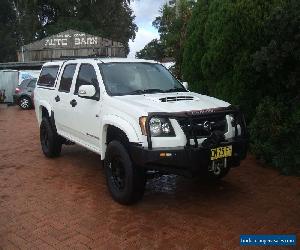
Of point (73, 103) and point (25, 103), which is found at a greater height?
point (73, 103)

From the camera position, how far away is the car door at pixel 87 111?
20.2 ft

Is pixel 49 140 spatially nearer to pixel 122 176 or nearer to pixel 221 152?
pixel 122 176

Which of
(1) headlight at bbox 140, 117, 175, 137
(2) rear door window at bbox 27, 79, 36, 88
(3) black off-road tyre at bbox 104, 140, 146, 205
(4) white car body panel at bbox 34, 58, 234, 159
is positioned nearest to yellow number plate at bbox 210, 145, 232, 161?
(4) white car body panel at bbox 34, 58, 234, 159

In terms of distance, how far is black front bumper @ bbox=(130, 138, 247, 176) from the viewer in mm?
4887

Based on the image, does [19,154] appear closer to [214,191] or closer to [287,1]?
[214,191]

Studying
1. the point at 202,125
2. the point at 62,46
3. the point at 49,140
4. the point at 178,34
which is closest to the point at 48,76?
the point at 49,140

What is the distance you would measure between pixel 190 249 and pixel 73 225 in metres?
1.56

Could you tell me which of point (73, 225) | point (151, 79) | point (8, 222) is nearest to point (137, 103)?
point (151, 79)

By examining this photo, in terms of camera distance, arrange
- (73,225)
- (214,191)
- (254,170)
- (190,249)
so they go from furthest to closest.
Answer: (254,170), (214,191), (73,225), (190,249)

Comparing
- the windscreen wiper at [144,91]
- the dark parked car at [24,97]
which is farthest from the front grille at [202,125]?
the dark parked car at [24,97]

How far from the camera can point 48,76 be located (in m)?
8.52

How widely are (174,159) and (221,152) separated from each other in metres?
0.67

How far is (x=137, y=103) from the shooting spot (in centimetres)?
541

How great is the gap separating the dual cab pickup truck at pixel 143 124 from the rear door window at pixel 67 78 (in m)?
0.05
